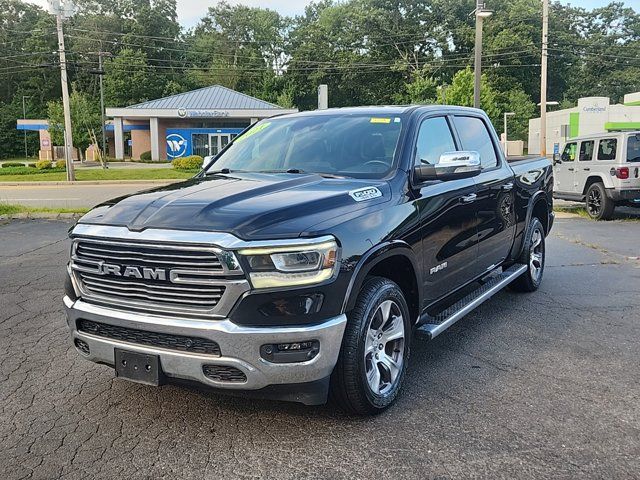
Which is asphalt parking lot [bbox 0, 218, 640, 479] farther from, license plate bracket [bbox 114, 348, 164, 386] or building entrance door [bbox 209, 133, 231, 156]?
building entrance door [bbox 209, 133, 231, 156]

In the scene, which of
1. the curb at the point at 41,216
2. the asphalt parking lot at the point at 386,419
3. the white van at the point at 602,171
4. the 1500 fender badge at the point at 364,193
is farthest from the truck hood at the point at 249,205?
the white van at the point at 602,171

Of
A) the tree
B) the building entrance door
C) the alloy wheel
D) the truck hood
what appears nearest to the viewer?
the truck hood

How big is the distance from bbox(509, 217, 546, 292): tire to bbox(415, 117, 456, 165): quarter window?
1.90 metres

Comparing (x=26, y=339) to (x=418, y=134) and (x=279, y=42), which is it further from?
(x=279, y=42)

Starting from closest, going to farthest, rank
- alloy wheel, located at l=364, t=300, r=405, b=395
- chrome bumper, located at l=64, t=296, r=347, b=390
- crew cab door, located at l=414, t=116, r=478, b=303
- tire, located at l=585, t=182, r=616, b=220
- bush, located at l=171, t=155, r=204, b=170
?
chrome bumper, located at l=64, t=296, r=347, b=390 → alloy wheel, located at l=364, t=300, r=405, b=395 → crew cab door, located at l=414, t=116, r=478, b=303 → tire, located at l=585, t=182, r=616, b=220 → bush, located at l=171, t=155, r=204, b=170

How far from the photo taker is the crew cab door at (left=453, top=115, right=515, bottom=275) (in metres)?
4.98

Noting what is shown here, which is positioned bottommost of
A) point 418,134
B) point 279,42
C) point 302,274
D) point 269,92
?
point 302,274

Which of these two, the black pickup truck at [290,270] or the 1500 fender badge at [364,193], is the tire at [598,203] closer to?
the black pickup truck at [290,270]

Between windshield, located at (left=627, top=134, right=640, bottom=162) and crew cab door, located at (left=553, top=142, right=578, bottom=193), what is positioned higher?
windshield, located at (left=627, top=134, right=640, bottom=162)

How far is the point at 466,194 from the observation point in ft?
15.2

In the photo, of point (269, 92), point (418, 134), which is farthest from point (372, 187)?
point (269, 92)

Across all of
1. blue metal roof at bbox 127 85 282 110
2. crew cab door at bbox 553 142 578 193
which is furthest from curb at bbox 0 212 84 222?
blue metal roof at bbox 127 85 282 110

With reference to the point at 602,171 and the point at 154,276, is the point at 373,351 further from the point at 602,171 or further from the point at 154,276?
the point at 602,171

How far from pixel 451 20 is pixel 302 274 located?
3017 inches
